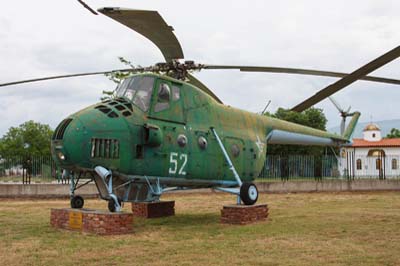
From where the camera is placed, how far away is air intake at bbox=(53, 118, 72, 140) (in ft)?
32.8

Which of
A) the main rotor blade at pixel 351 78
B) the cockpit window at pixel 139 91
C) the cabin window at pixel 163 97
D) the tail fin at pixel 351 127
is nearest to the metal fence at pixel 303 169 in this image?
the tail fin at pixel 351 127

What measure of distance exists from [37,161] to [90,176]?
49.4 feet

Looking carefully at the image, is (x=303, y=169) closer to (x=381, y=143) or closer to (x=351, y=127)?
(x=351, y=127)

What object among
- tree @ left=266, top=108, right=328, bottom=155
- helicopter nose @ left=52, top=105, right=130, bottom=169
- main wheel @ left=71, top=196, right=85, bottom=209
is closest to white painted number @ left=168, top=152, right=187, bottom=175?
helicopter nose @ left=52, top=105, right=130, bottom=169

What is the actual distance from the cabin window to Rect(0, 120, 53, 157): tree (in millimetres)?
64339

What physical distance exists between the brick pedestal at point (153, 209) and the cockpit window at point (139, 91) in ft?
12.5

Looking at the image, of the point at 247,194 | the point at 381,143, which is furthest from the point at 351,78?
the point at 381,143

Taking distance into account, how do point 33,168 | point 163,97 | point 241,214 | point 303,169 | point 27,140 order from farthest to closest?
1. point 27,140
2. point 303,169
3. point 33,168
4. point 241,214
5. point 163,97

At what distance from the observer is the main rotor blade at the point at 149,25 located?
8.41m

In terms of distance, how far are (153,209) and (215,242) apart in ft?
16.6

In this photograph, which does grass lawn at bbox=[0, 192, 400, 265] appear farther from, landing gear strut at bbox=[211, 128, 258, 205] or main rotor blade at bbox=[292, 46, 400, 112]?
main rotor blade at bbox=[292, 46, 400, 112]

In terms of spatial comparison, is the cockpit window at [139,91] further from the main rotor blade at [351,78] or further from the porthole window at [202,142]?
the main rotor blade at [351,78]

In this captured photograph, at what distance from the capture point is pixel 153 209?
13961 mm

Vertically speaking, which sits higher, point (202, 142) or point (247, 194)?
point (202, 142)
